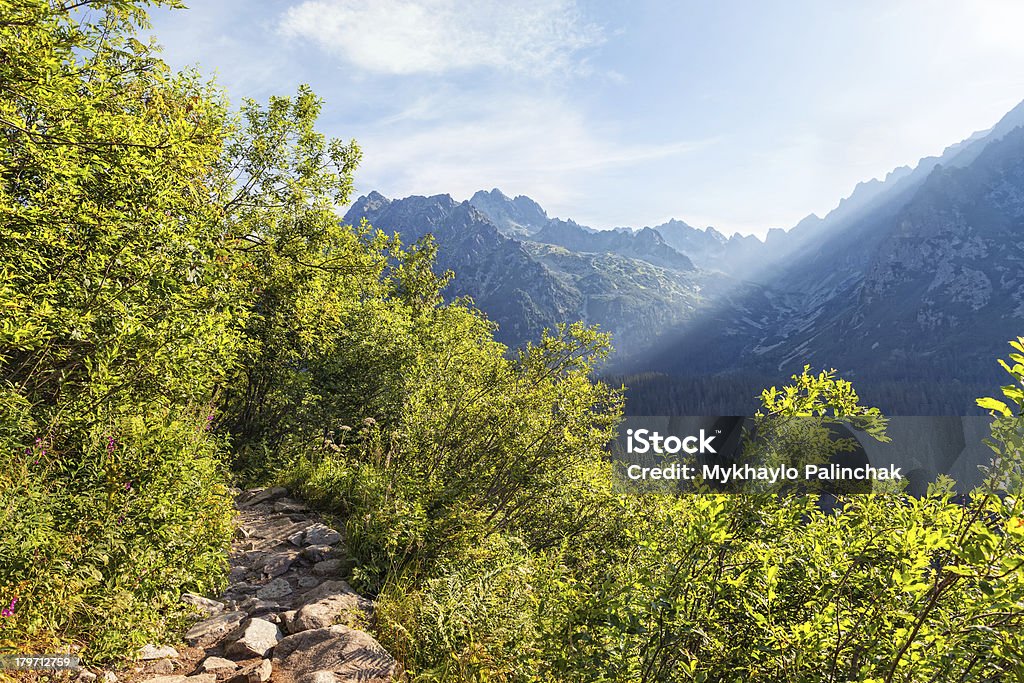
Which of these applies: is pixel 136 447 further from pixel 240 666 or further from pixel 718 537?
pixel 718 537

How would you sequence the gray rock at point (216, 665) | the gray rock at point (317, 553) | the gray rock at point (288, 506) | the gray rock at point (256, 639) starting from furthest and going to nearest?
the gray rock at point (288, 506) < the gray rock at point (317, 553) < the gray rock at point (256, 639) < the gray rock at point (216, 665)

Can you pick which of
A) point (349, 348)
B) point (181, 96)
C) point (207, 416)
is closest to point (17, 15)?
point (207, 416)

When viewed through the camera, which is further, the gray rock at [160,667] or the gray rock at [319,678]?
the gray rock at [160,667]

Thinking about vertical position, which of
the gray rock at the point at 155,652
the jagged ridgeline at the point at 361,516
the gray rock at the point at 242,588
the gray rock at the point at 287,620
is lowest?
the gray rock at the point at 242,588

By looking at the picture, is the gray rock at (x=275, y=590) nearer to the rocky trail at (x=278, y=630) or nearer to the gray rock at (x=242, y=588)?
the rocky trail at (x=278, y=630)

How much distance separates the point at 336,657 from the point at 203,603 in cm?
249

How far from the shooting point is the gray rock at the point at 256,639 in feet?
19.1

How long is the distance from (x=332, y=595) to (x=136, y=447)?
3152 millimetres

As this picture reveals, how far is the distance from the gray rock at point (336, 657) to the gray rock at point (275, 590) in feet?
5.31

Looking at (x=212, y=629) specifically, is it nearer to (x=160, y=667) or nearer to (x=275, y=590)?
(x=160, y=667)

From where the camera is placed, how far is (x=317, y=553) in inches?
336

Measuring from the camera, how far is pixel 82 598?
5.20m

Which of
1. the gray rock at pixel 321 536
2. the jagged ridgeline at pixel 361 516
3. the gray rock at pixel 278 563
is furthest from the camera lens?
the gray rock at pixel 321 536

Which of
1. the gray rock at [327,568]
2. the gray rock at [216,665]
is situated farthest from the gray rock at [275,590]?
the gray rock at [216,665]
